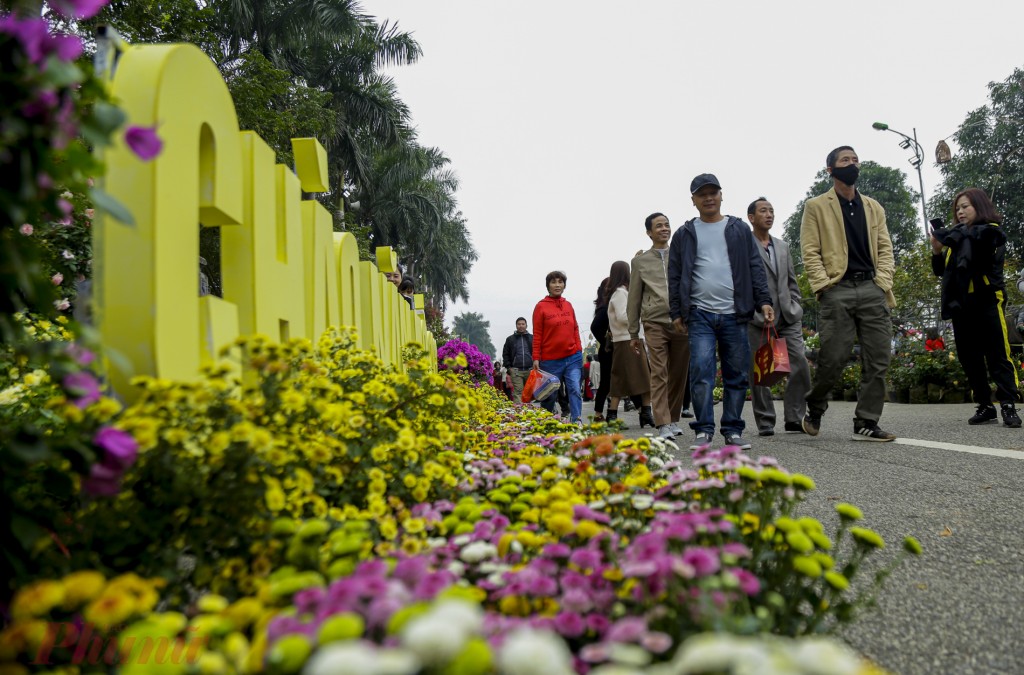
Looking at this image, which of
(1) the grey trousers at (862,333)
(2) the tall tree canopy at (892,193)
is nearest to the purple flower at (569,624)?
(1) the grey trousers at (862,333)

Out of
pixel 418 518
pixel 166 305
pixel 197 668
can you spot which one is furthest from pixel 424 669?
pixel 166 305

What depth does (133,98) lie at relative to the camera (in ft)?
6.11

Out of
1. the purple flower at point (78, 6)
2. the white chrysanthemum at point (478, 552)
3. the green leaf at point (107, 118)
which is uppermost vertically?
the purple flower at point (78, 6)

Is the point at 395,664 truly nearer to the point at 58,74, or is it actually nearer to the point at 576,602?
the point at 576,602

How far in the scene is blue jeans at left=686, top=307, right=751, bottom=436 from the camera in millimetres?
5098

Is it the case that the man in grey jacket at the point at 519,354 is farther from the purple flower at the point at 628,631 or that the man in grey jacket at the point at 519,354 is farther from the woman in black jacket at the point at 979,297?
the purple flower at the point at 628,631

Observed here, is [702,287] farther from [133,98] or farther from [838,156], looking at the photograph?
[133,98]

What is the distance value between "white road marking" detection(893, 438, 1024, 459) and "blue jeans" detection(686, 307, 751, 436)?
49.8 inches

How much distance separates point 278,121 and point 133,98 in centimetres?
1486

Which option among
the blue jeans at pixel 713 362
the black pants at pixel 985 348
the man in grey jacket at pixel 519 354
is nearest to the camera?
the blue jeans at pixel 713 362

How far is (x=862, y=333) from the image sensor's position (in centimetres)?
545

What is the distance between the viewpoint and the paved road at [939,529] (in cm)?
178

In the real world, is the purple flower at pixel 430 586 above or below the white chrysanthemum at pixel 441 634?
below

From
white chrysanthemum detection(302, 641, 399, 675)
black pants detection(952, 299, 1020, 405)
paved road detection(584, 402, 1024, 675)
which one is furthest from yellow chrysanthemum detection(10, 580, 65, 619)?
black pants detection(952, 299, 1020, 405)
